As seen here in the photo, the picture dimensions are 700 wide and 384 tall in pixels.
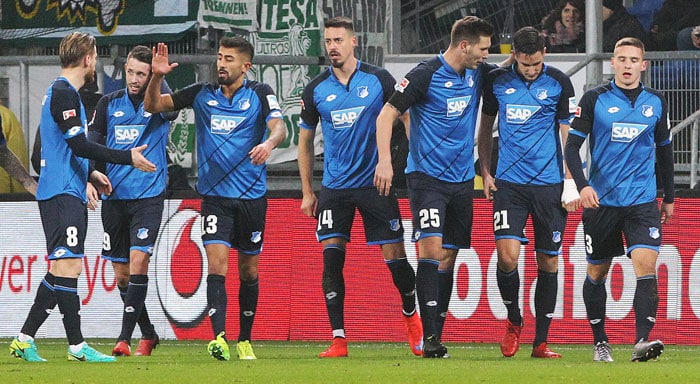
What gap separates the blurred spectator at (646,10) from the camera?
56.2ft

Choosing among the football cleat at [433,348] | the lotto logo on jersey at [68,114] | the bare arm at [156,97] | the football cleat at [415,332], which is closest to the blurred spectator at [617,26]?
the football cleat at [415,332]

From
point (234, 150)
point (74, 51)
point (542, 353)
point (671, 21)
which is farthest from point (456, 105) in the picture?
point (671, 21)

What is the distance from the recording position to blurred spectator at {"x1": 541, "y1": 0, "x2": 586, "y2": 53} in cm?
1716

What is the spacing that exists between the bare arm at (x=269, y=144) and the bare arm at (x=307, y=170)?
532mm

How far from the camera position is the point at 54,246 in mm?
10859

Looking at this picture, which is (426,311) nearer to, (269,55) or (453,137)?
(453,137)

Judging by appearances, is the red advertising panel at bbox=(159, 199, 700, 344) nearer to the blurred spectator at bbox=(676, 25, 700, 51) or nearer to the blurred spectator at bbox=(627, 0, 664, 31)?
the blurred spectator at bbox=(676, 25, 700, 51)

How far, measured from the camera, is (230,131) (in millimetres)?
11859

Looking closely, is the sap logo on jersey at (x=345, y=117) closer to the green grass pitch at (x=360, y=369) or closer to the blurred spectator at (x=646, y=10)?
the green grass pitch at (x=360, y=369)

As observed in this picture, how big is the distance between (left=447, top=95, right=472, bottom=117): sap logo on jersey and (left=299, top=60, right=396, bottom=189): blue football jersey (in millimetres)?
614

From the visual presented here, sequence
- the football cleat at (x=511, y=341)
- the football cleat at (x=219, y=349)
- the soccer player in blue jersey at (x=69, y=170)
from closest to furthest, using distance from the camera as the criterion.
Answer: the soccer player in blue jersey at (x=69, y=170), the football cleat at (x=219, y=349), the football cleat at (x=511, y=341)

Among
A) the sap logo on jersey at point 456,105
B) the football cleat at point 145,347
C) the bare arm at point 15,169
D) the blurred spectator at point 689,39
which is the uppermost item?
the blurred spectator at point 689,39

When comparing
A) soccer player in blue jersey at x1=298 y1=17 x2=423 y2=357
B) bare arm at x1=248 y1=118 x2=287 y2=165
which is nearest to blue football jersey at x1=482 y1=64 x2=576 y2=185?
soccer player in blue jersey at x1=298 y1=17 x2=423 y2=357

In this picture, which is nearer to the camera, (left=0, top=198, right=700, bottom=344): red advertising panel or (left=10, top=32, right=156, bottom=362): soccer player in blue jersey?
(left=10, top=32, right=156, bottom=362): soccer player in blue jersey
